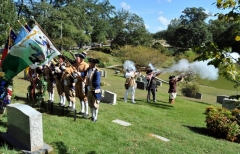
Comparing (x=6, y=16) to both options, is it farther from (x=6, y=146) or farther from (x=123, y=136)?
(x=6, y=146)

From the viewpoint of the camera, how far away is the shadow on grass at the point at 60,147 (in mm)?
6439

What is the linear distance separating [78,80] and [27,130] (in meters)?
3.85

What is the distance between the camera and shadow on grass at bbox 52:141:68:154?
253 inches

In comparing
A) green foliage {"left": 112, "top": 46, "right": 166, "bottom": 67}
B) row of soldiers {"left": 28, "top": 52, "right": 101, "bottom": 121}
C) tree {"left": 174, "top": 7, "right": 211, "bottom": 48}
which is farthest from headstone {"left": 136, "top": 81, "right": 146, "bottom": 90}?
tree {"left": 174, "top": 7, "right": 211, "bottom": 48}

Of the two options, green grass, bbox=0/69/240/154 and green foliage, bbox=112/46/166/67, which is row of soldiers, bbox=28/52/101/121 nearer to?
green grass, bbox=0/69/240/154

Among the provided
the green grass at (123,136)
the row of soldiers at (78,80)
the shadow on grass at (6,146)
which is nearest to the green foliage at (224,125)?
the green grass at (123,136)

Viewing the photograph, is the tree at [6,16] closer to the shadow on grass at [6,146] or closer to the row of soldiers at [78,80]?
the row of soldiers at [78,80]

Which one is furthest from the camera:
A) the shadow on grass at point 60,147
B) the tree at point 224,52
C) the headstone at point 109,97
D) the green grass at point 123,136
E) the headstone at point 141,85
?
the headstone at point 141,85

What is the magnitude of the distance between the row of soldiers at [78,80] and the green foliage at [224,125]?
14.3 ft

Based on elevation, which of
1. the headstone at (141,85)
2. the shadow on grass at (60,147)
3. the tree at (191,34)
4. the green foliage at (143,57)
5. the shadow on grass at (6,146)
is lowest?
the shadow on grass at (60,147)

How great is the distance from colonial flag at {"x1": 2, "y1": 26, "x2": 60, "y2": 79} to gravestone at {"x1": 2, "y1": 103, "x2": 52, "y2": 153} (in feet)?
4.98

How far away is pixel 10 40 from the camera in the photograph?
887cm

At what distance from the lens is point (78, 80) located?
9648 millimetres

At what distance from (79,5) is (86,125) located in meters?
50.6
